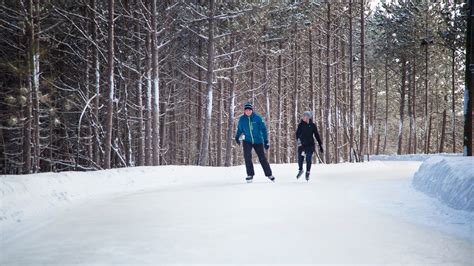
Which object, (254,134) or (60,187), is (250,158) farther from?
(60,187)

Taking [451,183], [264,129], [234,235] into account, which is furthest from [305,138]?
[234,235]

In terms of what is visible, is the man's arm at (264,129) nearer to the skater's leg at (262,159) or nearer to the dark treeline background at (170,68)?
the skater's leg at (262,159)

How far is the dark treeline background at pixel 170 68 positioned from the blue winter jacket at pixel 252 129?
16.4 ft

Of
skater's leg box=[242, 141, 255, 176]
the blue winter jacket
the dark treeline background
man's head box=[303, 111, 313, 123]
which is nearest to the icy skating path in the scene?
skater's leg box=[242, 141, 255, 176]

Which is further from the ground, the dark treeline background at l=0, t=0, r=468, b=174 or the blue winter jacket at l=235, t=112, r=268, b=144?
the dark treeline background at l=0, t=0, r=468, b=174

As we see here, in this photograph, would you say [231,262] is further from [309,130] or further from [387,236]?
[309,130]

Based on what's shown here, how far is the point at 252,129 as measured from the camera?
1147 cm

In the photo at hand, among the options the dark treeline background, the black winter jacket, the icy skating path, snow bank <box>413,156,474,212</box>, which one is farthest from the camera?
the dark treeline background

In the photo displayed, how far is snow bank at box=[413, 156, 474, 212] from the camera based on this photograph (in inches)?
221

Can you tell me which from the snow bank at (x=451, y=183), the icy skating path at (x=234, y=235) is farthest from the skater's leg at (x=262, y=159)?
the icy skating path at (x=234, y=235)

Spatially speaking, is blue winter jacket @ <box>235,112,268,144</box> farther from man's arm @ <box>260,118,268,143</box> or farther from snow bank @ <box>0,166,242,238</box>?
snow bank @ <box>0,166,242,238</box>

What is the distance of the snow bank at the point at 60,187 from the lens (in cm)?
527

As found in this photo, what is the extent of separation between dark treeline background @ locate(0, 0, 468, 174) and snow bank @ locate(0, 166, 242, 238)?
5247 mm

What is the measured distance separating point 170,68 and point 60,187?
23013 mm
